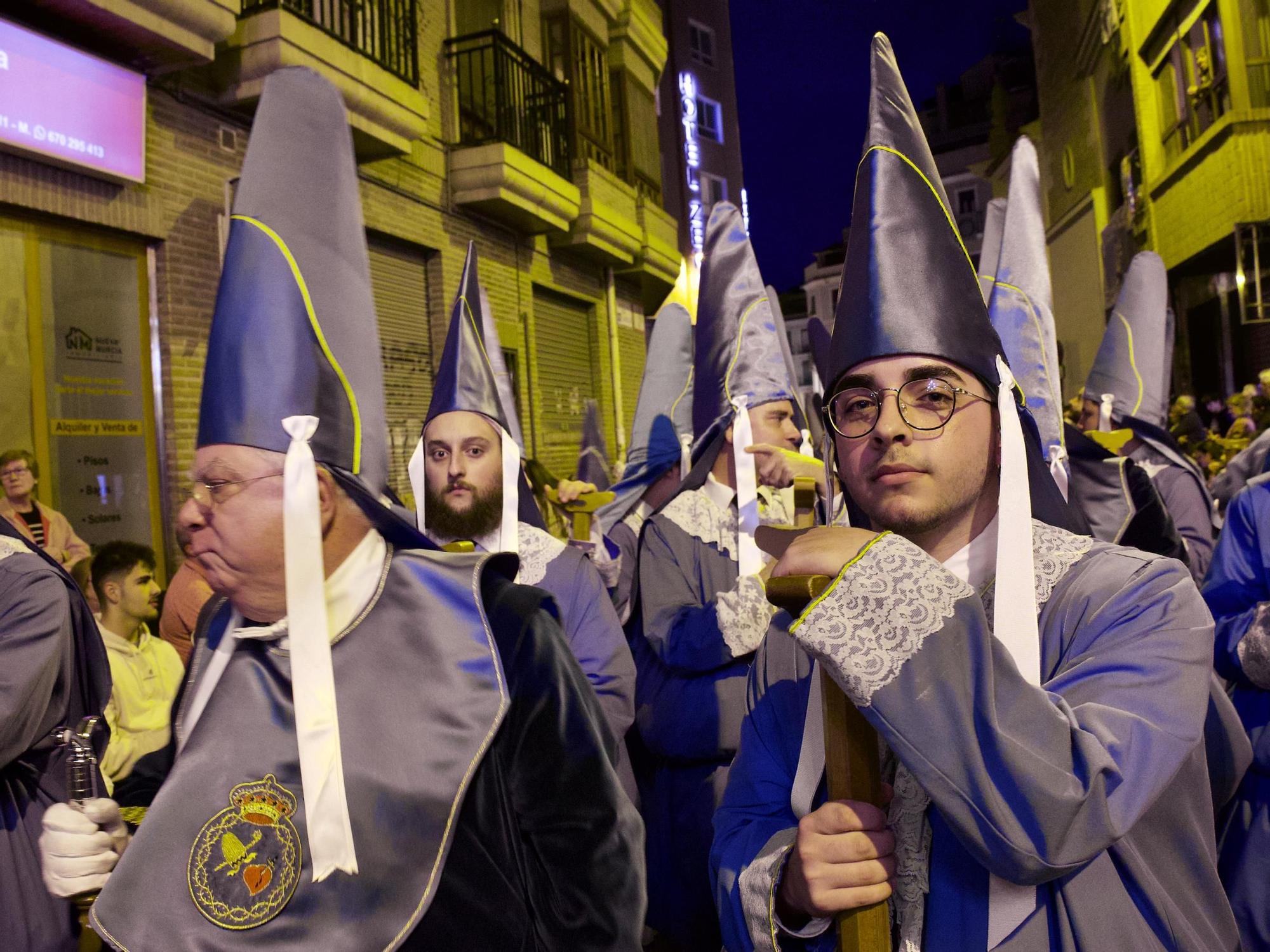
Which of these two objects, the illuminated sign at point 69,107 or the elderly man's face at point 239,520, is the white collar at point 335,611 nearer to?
the elderly man's face at point 239,520

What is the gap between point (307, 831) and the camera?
1706 mm

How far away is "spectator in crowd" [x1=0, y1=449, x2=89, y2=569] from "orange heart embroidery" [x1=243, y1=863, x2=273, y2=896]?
4.78 m

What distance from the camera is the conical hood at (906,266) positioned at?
68.0 inches

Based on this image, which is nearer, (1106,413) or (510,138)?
(1106,413)

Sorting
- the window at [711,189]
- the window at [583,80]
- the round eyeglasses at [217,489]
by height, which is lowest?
the round eyeglasses at [217,489]

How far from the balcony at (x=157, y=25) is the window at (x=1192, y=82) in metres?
12.6

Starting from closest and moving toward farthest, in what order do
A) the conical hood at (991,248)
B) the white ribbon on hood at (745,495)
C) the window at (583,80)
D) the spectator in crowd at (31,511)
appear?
the conical hood at (991,248)
the white ribbon on hood at (745,495)
the spectator in crowd at (31,511)
the window at (583,80)

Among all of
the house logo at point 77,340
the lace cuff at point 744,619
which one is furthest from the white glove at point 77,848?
the house logo at point 77,340

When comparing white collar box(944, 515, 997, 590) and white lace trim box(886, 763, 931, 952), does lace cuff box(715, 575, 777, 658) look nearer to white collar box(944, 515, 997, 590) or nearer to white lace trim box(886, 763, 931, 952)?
white collar box(944, 515, 997, 590)

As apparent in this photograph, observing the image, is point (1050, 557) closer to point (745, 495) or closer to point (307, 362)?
point (307, 362)

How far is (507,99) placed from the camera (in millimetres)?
12305

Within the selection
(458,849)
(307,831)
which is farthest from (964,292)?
(307,831)

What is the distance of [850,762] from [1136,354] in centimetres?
514

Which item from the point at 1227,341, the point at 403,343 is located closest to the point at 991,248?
the point at 403,343
